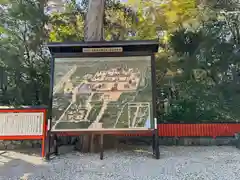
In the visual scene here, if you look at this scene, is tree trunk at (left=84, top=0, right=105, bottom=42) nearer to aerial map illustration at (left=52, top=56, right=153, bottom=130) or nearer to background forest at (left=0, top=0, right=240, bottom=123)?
aerial map illustration at (left=52, top=56, right=153, bottom=130)

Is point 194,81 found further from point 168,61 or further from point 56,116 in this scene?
point 56,116

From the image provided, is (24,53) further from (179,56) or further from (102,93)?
(179,56)

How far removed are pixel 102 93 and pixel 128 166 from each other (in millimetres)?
1856

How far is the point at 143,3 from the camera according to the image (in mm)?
10164

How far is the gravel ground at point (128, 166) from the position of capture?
455 cm

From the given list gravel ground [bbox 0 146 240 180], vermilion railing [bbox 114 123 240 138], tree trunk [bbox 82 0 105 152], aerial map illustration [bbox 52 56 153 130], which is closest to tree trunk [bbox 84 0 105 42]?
tree trunk [bbox 82 0 105 152]

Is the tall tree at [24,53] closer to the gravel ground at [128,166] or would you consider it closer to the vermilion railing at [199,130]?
the gravel ground at [128,166]

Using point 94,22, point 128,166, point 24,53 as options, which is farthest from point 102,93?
point 24,53

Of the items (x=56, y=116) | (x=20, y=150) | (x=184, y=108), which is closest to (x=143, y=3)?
(x=184, y=108)

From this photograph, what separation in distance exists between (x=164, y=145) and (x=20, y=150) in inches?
172

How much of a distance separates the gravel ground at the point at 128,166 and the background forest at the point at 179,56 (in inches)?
76.6

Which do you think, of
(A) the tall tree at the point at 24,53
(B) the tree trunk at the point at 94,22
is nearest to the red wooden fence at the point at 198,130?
(B) the tree trunk at the point at 94,22

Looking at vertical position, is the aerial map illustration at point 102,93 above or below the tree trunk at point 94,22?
below

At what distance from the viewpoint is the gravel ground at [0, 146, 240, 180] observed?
4551mm
